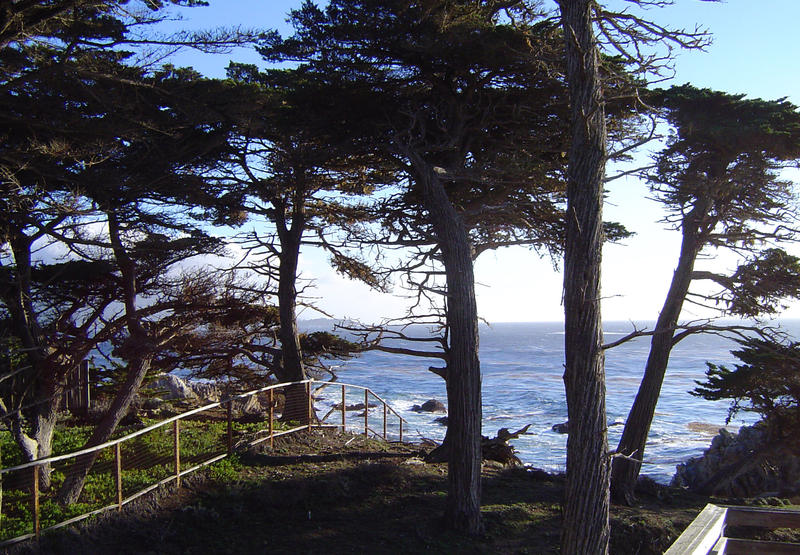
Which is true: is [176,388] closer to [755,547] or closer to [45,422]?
[45,422]

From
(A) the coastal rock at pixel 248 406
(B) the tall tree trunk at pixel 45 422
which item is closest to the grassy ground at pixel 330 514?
(B) the tall tree trunk at pixel 45 422

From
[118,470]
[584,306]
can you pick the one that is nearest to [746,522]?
[584,306]

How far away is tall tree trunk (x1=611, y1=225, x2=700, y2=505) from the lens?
A: 40.6 feet

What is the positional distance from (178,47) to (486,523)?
8.34 m

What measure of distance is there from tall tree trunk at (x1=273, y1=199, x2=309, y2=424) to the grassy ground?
4.76 ft

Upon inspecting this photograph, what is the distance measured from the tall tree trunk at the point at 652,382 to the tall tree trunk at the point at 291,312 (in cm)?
656

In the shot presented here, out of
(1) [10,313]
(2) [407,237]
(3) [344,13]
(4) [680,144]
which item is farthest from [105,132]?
(4) [680,144]

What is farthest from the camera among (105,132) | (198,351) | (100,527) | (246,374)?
(246,374)

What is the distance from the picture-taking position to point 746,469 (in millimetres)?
15969

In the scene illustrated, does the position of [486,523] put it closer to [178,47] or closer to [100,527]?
[100,527]

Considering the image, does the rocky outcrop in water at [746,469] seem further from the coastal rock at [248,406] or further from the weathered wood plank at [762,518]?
the coastal rock at [248,406]

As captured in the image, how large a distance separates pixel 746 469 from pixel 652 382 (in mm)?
5408

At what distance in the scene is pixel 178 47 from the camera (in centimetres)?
938

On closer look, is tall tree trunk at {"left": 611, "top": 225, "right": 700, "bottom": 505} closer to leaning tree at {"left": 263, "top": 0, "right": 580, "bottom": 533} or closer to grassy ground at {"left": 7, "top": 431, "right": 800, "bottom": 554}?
grassy ground at {"left": 7, "top": 431, "right": 800, "bottom": 554}
